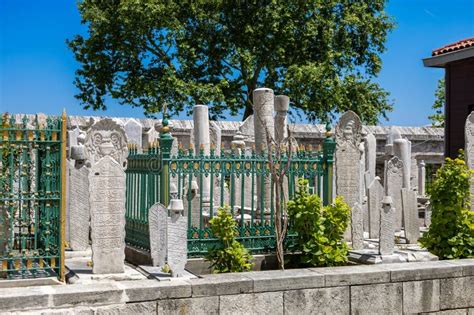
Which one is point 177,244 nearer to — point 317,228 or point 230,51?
point 317,228

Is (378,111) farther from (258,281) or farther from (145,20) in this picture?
(258,281)

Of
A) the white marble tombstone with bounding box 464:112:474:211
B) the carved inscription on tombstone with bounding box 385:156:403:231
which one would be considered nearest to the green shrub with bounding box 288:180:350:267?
the white marble tombstone with bounding box 464:112:474:211

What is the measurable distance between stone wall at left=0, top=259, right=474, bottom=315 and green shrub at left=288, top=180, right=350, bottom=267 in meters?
0.82

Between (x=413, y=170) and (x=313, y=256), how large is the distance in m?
15.3

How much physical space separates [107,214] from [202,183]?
6.22 feet

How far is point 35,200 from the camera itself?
23.3ft

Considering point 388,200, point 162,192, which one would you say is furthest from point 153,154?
point 388,200

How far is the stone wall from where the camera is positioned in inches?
242

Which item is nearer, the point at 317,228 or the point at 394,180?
the point at 317,228

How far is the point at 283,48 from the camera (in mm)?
24984

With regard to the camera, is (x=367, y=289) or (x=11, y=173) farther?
(x=367, y=289)

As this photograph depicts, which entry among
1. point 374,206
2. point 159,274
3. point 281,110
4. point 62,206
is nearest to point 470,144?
point 374,206

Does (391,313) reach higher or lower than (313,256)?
lower

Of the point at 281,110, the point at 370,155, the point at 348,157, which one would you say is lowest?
the point at 348,157
